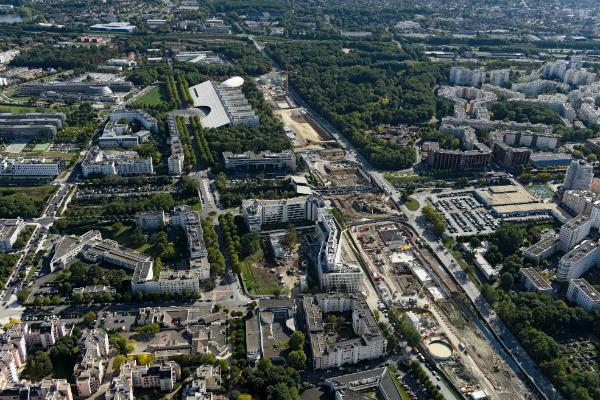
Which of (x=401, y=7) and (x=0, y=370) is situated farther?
(x=401, y=7)

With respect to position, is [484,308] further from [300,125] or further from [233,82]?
[233,82]

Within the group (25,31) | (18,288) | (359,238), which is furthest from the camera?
(25,31)

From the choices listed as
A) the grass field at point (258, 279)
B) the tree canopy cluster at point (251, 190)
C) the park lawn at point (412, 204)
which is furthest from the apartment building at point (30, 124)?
the park lawn at point (412, 204)

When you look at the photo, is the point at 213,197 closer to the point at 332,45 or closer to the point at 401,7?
the point at 332,45

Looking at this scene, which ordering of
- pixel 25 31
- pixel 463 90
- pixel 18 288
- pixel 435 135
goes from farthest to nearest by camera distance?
pixel 25 31
pixel 463 90
pixel 435 135
pixel 18 288

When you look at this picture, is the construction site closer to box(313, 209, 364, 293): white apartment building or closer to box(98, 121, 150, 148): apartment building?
box(313, 209, 364, 293): white apartment building

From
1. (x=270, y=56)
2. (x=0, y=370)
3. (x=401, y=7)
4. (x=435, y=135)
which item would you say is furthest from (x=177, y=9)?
(x=0, y=370)
